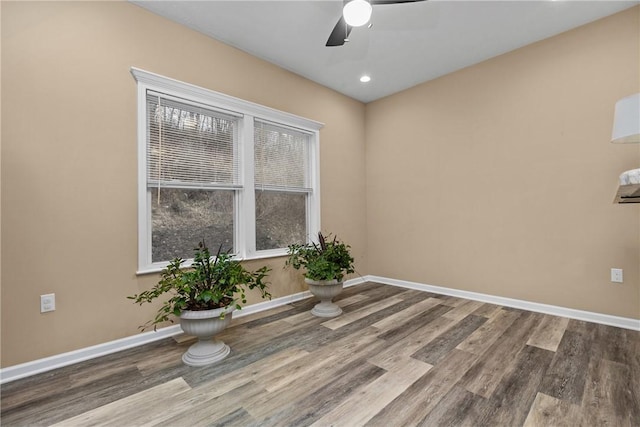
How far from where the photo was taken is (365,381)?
1827 millimetres

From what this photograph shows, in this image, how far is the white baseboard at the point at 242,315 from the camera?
1.95 meters

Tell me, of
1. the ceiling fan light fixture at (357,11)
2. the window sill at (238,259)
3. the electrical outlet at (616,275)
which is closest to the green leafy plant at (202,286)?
the window sill at (238,259)

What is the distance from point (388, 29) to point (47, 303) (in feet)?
11.9

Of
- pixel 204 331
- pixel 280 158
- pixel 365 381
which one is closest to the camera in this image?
pixel 365 381

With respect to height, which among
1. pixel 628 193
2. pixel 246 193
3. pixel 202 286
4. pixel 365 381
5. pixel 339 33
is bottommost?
pixel 365 381

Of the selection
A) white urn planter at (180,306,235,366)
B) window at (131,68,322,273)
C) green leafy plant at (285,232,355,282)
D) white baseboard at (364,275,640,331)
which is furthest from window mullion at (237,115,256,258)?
white baseboard at (364,275,640,331)

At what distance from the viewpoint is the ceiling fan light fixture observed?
6.21 ft

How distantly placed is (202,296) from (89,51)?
6.84ft

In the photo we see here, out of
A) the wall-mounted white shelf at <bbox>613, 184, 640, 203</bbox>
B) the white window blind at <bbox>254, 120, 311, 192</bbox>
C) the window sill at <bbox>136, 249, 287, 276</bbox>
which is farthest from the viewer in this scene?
the white window blind at <bbox>254, 120, 311, 192</bbox>

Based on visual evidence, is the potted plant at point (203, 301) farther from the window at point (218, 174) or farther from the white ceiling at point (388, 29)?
the white ceiling at point (388, 29)

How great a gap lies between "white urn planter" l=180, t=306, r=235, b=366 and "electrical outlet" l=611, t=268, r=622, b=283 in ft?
11.2

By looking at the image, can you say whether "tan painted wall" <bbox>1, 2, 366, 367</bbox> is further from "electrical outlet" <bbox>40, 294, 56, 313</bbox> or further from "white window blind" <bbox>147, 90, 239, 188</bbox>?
"white window blind" <bbox>147, 90, 239, 188</bbox>

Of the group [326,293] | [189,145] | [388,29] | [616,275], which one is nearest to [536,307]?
[616,275]

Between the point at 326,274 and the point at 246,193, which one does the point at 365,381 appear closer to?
the point at 326,274
